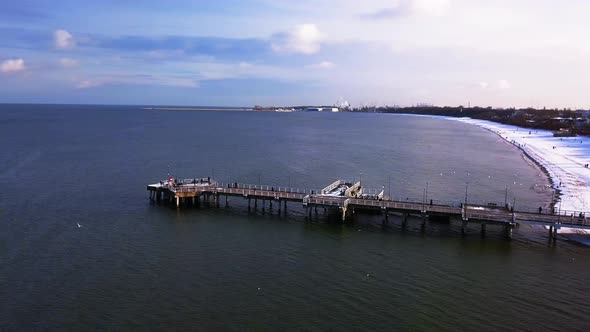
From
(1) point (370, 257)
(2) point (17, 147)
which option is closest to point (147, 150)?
(2) point (17, 147)

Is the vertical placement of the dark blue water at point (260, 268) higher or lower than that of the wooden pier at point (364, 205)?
lower

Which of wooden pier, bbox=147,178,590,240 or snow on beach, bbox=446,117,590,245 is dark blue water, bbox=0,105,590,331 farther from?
snow on beach, bbox=446,117,590,245

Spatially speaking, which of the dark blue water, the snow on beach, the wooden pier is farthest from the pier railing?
the snow on beach

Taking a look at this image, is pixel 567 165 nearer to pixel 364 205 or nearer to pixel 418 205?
pixel 418 205

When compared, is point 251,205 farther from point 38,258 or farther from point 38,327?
point 38,327

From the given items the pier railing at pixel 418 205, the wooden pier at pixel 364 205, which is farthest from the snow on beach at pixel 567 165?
the wooden pier at pixel 364 205

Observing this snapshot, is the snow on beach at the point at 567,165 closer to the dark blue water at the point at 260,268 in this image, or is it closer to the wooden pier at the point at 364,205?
the wooden pier at the point at 364,205
